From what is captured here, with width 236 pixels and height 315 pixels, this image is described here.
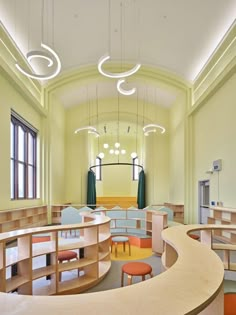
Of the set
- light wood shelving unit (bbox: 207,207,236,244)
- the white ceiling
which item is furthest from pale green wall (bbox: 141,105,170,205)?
light wood shelving unit (bbox: 207,207,236,244)

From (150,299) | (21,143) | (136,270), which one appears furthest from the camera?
(21,143)

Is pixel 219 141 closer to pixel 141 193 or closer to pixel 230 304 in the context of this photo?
pixel 230 304

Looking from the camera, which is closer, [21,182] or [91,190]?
[21,182]

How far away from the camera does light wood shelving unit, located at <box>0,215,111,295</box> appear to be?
2.81 m

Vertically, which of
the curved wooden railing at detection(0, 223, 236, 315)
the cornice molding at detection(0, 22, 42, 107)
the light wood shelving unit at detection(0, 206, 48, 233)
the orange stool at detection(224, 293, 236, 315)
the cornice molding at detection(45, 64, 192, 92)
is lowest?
the light wood shelving unit at detection(0, 206, 48, 233)

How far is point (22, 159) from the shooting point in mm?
7680

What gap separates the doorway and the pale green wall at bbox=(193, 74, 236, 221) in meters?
0.21

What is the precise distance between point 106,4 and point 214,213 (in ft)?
19.3

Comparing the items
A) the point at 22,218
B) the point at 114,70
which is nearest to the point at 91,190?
the point at 22,218

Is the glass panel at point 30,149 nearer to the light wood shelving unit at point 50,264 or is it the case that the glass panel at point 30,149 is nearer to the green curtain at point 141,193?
the light wood shelving unit at point 50,264

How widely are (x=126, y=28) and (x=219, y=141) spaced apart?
12.8 ft

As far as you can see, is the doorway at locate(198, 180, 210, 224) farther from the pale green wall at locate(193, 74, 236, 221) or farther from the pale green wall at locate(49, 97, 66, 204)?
the pale green wall at locate(49, 97, 66, 204)

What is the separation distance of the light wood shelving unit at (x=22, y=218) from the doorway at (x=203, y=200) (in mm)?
5344

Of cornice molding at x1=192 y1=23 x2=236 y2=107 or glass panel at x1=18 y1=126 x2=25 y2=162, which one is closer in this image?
cornice molding at x1=192 y1=23 x2=236 y2=107
